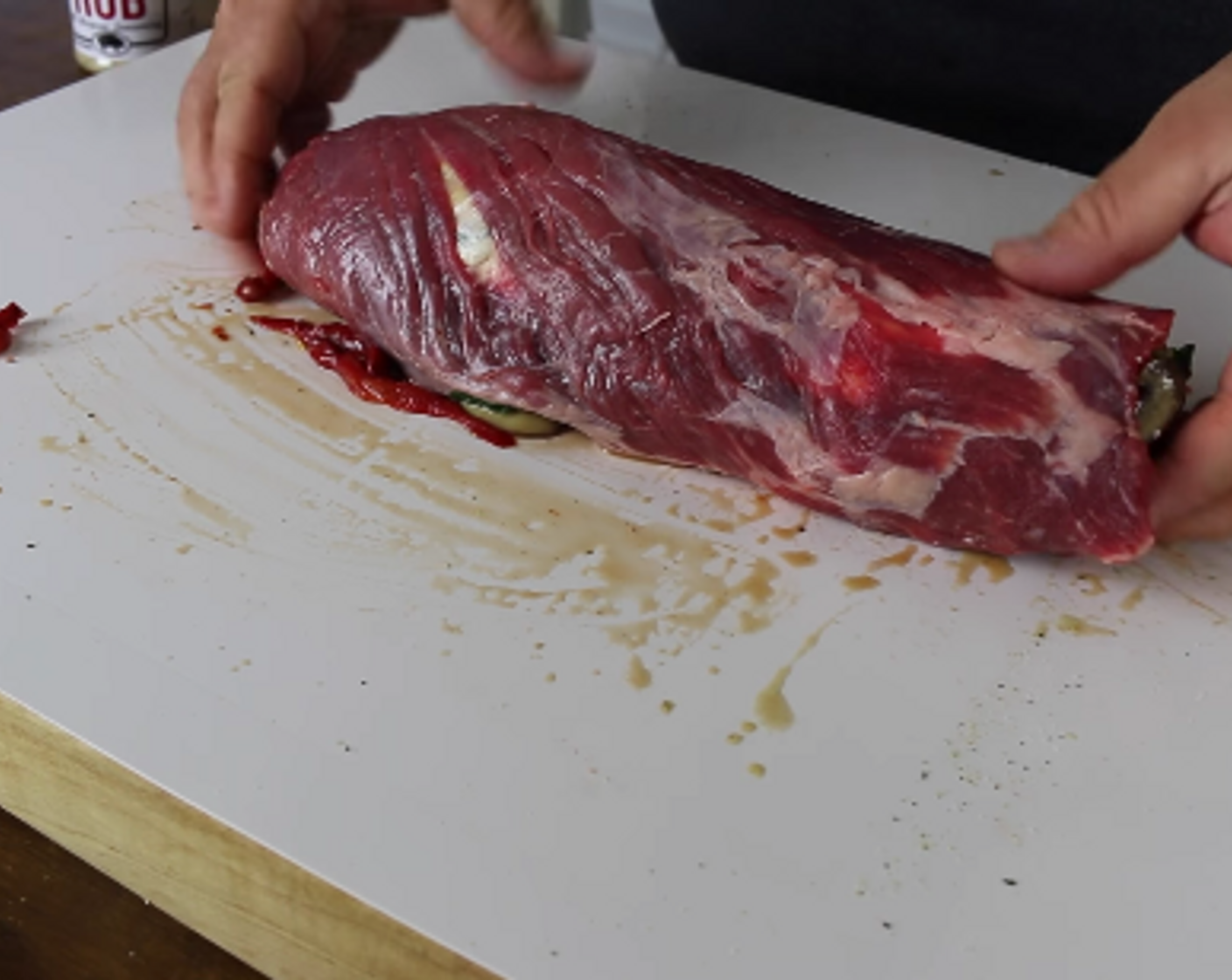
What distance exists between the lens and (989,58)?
2.11 meters

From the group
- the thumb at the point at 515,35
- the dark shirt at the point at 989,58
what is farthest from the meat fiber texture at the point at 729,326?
the dark shirt at the point at 989,58

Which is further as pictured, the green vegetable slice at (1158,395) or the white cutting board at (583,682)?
the green vegetable slice at (1158,395)

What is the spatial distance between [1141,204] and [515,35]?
81 centimetres

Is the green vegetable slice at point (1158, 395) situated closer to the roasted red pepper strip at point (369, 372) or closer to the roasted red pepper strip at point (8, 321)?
the roasted red pepper strip at point (369, 372)

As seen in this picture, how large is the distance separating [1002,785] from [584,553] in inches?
17.4

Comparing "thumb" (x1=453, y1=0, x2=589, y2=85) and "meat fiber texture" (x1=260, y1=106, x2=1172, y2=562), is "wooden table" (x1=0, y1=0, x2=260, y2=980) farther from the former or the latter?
"thumb" (x1=453, y1=0, x2=589, y2=85)

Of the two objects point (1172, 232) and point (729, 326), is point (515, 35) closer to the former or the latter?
point (729, 326)

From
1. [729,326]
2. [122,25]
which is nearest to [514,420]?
[729,326]

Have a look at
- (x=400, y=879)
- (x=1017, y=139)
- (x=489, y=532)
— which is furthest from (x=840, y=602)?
(x=1017, y=139)

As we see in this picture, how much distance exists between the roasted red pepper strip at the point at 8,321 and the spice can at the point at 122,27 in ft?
2.66

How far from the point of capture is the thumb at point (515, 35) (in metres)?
1.72

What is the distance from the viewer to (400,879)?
104 centimetres

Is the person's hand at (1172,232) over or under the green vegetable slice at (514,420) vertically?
over

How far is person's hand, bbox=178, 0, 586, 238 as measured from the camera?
5.50 feet
